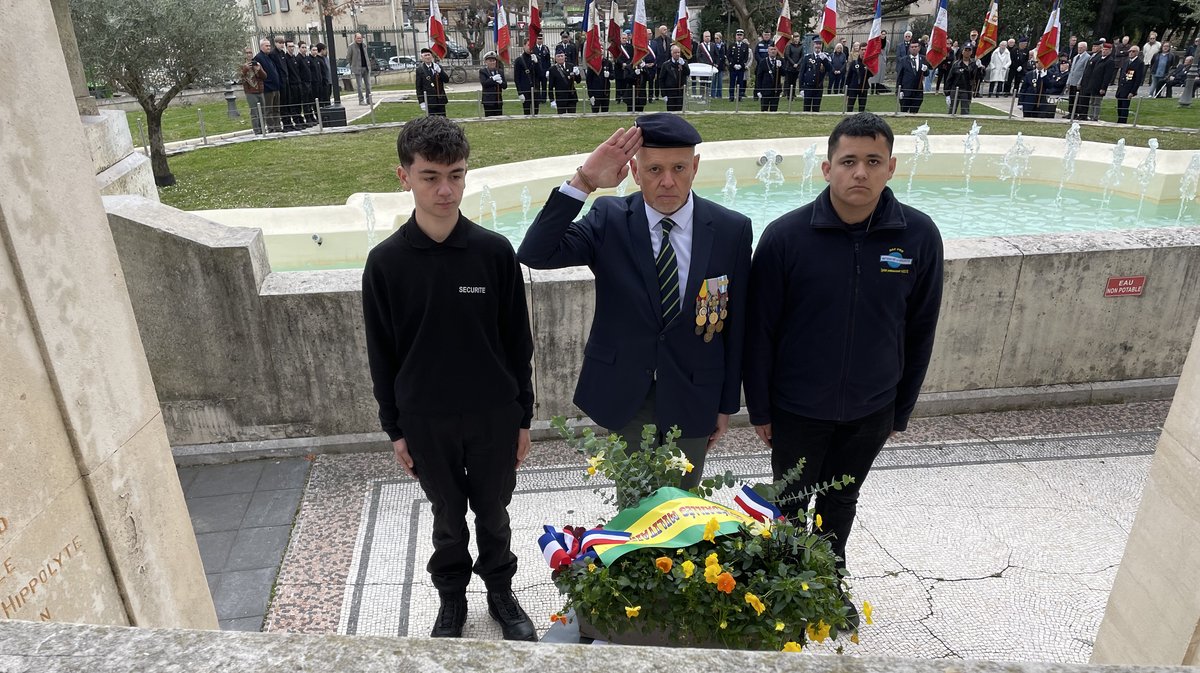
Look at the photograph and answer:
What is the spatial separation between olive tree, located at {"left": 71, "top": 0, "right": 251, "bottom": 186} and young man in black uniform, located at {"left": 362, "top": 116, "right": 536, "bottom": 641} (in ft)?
36.4

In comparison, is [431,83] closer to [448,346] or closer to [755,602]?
Answer: [448,346]

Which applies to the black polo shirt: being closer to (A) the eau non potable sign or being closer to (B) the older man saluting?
(B) the older man saluting

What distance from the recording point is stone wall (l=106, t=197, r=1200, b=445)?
4363 mm

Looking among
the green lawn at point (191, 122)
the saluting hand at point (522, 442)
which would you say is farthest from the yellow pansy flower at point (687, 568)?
the green lawn at point (191, 122)

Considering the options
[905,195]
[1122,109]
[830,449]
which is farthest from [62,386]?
[1122,109]

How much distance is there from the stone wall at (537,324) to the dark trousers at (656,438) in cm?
156

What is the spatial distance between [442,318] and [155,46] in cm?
1256

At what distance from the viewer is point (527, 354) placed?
305cm

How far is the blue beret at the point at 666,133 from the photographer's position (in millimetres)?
2629

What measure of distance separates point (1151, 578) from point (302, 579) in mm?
3440

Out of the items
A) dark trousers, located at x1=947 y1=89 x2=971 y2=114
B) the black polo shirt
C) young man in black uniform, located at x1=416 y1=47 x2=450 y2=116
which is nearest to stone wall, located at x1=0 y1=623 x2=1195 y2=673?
the black polo shirt

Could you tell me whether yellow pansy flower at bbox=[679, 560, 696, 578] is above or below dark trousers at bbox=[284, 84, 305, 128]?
above

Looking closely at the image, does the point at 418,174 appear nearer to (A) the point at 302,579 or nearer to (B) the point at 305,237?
(A) the point at 302,579

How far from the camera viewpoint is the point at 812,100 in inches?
781
